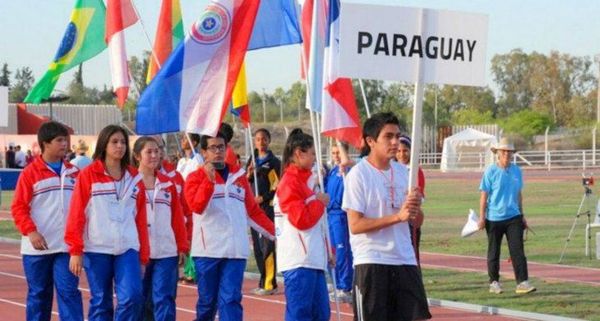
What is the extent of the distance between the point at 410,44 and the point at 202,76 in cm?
345

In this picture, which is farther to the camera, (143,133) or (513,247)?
(513,247)

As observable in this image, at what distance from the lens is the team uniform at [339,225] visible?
45.0 feet

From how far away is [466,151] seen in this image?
71.5m

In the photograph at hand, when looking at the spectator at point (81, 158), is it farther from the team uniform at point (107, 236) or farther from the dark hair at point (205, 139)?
the team uniform at point (107, 236)

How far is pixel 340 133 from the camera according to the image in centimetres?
1188

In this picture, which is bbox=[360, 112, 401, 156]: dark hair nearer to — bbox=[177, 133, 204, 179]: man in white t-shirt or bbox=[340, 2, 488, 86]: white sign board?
bbox=[340, 2, 488, 86]: white sign board

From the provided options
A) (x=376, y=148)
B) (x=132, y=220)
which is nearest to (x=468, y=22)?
(x=376, y=148)

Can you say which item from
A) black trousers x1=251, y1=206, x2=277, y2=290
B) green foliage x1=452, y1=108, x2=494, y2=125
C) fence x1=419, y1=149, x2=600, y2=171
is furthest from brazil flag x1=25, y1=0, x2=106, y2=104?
green foliage x1=452, y1=108, x2=494, y2=125

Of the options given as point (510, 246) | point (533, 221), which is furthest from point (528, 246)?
point (510, 246)

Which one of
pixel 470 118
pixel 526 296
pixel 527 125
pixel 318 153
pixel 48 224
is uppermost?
pixel 470 118

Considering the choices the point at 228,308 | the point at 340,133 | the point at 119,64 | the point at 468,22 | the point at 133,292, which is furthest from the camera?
the point at 119,64

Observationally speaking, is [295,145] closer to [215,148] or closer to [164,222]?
[215,148]

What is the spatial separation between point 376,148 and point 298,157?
6.55 ft

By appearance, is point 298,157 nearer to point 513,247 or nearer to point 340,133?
point 340,133
